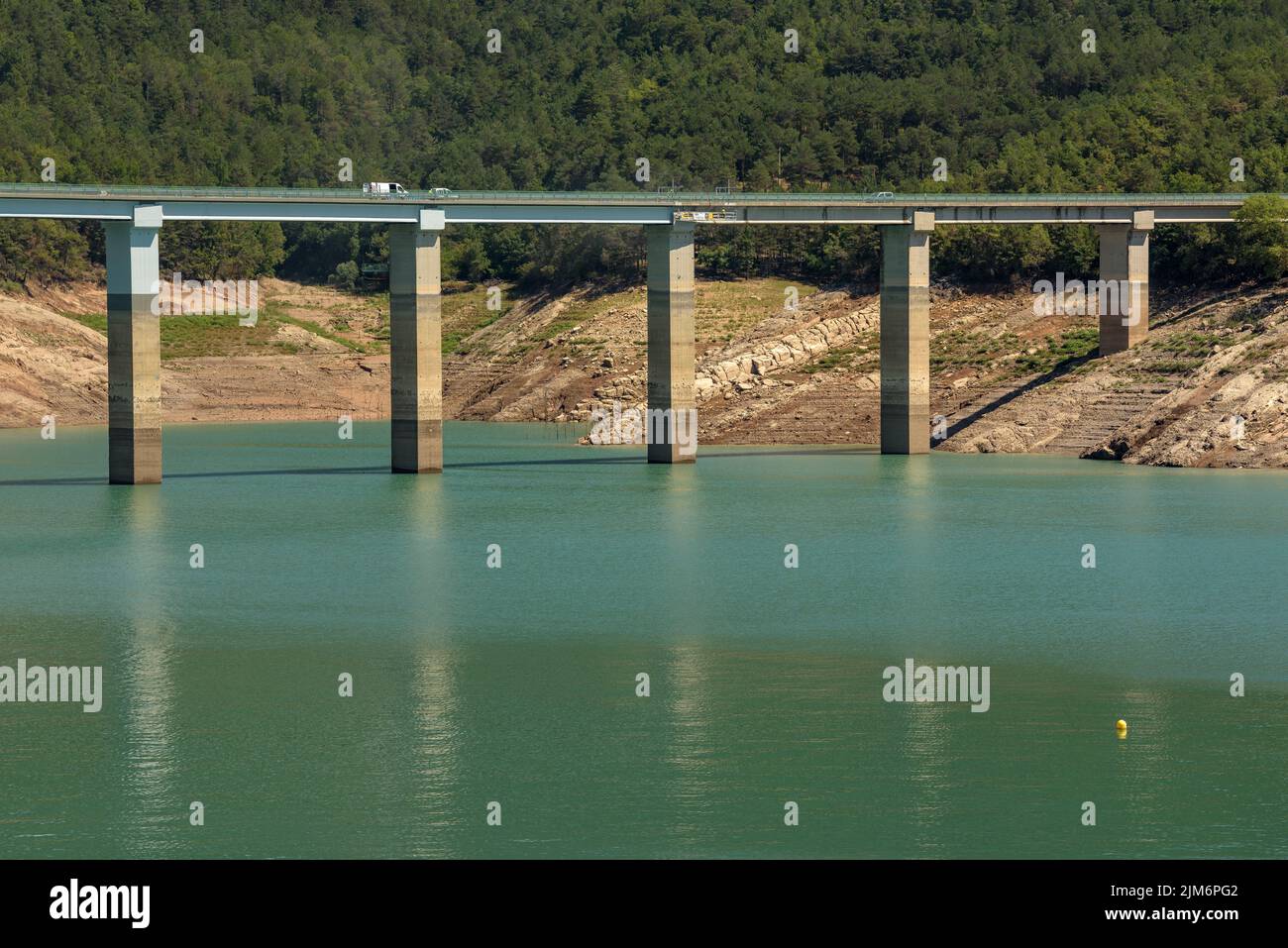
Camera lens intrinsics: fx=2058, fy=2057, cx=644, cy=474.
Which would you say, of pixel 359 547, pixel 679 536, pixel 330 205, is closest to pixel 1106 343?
pixel 330 205

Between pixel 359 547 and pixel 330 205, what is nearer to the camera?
pixel 359 547

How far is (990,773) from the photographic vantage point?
39750 millimetres

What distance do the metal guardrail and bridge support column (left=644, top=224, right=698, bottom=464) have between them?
286cm

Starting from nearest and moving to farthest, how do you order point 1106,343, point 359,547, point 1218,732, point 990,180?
point 1218,732
point 359,547
point 1106,343
point 990,180

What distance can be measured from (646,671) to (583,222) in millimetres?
69461

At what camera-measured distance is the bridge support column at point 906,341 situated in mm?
119312

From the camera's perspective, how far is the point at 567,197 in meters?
115

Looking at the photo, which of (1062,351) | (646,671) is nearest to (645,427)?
(1062,351)

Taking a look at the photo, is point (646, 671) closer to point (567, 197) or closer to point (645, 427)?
point (567, 197)

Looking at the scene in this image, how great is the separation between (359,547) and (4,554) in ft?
41.0

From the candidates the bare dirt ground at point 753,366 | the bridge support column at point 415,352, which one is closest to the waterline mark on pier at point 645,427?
the bare dirt ground at point 753,366

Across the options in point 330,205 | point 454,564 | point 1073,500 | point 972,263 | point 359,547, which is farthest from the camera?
point 972,263

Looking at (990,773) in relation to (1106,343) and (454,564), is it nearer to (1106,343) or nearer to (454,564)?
(454,564)

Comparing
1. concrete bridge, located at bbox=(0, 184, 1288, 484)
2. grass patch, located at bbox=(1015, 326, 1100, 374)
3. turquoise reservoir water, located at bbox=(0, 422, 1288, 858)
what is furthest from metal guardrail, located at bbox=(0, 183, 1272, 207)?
turquoise reservoir water, located at bbox=(0, 422, 1288, 858)
